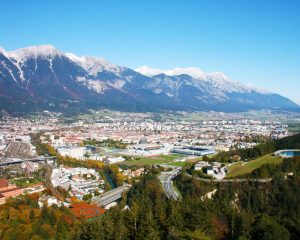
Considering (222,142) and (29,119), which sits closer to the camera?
(222,142)

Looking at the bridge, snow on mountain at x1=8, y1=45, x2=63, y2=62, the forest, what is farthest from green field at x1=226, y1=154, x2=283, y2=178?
snow on mountain at x1=8, y1=45, x2=63, y2=62

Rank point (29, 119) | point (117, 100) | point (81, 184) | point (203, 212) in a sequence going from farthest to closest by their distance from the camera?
1. point (117, 100)
2. point (29, 119)
3. point (81, 184)
4. point (203, 212)

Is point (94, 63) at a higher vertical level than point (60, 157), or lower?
higher

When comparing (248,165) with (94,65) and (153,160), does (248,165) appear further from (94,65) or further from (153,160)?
(94,65)

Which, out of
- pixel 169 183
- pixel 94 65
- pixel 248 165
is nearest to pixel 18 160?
pixel 169 183

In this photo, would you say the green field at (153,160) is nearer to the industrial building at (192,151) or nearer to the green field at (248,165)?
the industrial building at (192,151)

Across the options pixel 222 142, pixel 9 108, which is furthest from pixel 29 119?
pixel 222 142

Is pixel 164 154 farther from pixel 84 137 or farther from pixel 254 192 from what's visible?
pixel 254 192
